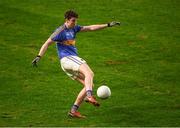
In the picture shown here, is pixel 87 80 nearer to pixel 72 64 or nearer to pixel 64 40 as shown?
pixel 72 64

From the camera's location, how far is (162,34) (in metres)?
26.1

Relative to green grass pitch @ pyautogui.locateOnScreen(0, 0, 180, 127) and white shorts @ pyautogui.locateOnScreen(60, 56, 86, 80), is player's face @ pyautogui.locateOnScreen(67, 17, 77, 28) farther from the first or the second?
green grass pitch @ pyautogui.locateOnScreen(0, 0, 180, 127)

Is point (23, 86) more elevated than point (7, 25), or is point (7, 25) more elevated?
point (7, 25)

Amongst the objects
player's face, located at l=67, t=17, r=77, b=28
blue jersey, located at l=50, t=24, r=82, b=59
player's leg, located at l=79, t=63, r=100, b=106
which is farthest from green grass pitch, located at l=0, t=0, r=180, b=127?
player's face, located at l=67, t=17, r=77, b=28

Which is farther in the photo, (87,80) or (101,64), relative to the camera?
(101,64)

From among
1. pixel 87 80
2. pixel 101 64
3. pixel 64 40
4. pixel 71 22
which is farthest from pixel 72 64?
pixel 101 64

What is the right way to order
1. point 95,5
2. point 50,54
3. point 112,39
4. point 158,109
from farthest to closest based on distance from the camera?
point 95,5 → point 112,39 → point 50,54 → point 158,109

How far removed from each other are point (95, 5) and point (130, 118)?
17.7 meters

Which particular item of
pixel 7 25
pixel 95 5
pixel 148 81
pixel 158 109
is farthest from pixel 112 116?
pixel 95 5

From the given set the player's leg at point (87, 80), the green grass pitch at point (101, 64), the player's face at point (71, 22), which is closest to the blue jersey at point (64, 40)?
the player's face at point (71, 22)

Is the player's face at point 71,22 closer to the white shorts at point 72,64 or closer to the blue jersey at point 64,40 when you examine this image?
the blue jersey at point 64,40

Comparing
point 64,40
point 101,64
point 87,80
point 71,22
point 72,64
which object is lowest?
point 87,80

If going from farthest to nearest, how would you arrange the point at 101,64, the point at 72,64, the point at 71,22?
the point at 101,64 < the point at 71,22 < the point at 72,64

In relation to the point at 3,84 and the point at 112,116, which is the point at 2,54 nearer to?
the point at 3,84
